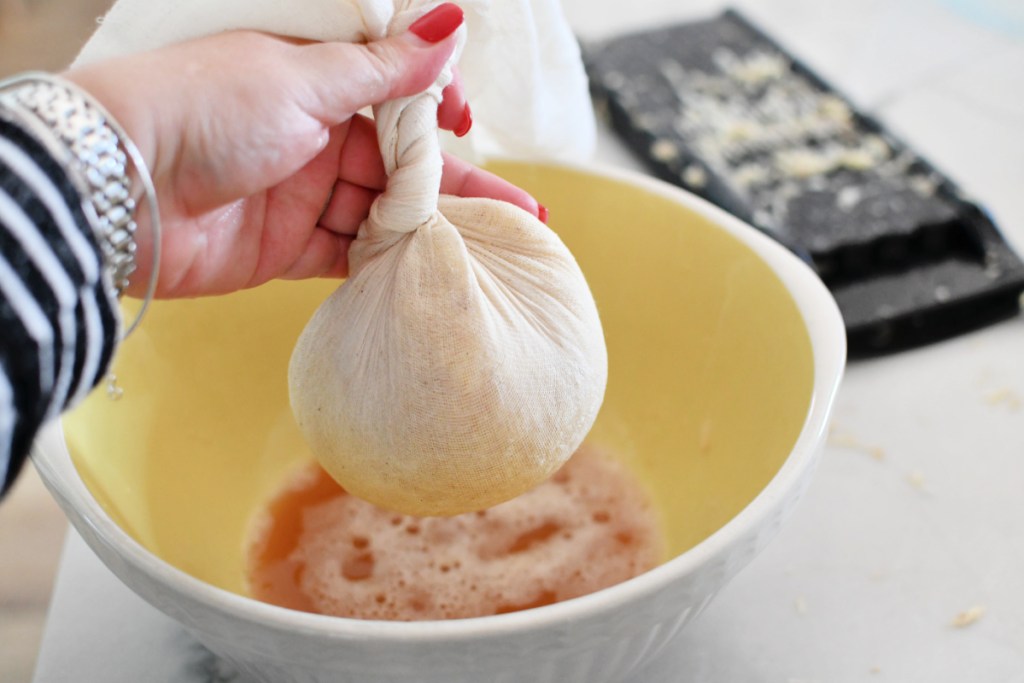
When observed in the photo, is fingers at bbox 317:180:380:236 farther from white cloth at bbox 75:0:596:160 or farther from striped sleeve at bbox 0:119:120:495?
striped sleeve at bbox 0:119:120:495

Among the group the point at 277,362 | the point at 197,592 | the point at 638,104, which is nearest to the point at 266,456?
the point at 277,362

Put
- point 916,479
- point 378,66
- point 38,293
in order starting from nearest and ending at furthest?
1. point 38,293
2. point 378,66
3. point 916,479

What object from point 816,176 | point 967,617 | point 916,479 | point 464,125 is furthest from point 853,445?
point 464,125

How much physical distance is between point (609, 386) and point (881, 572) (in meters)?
0.26

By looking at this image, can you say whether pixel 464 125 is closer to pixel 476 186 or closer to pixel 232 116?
pixel 476 186

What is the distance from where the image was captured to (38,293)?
38 centimetres

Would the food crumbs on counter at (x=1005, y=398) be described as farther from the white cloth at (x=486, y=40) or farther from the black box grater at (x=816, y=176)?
the white cloth at (x=486, y=40)

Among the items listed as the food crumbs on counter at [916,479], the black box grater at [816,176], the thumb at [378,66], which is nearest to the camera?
the thumb at [378,66]

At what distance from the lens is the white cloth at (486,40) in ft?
1.68

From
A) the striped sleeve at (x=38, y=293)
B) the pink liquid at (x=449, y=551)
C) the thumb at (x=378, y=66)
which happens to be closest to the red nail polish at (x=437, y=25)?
the thumb at (x=378, y=66)

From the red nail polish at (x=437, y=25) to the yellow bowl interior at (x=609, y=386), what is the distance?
254mm

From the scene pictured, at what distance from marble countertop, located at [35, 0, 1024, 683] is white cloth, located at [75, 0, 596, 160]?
345 millimetres

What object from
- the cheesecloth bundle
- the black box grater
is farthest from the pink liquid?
the black box grater

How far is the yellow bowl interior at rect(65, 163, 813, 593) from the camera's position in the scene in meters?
0.63
